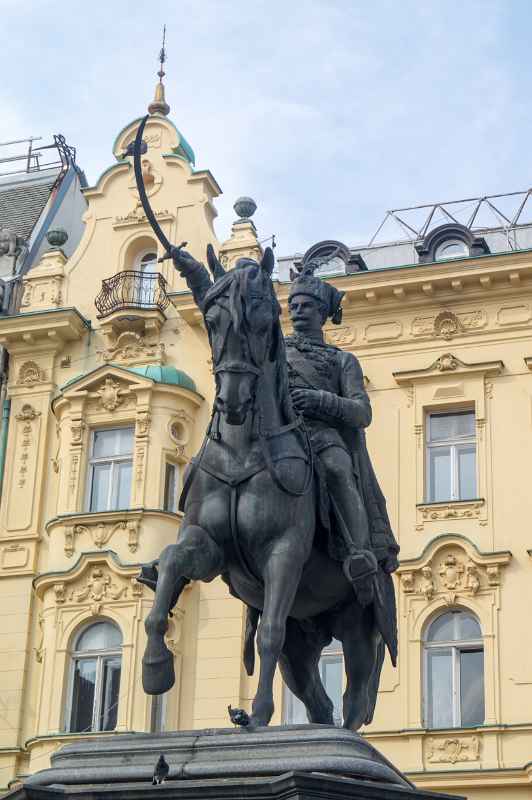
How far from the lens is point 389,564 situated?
9586mm

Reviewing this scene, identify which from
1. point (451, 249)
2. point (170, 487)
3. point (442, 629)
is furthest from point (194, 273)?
point (451, 249)

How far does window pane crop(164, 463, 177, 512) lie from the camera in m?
27.4

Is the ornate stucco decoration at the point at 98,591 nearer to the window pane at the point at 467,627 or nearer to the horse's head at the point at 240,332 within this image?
the window pane at the point at 467,627

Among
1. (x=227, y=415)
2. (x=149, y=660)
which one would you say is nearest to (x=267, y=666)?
(x=149, y=660)

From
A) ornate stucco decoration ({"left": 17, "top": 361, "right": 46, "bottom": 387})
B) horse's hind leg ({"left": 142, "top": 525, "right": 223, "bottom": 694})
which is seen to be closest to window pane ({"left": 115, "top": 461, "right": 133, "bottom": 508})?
ornate stucco decoration ({"left": 17, "top": 361, "right": 46, "bottom": 387})

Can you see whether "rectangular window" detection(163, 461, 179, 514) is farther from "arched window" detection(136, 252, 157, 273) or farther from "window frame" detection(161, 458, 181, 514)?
"arched window" detection(136, 252, 157, 273)

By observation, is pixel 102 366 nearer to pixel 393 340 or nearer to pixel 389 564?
pixel 393 340

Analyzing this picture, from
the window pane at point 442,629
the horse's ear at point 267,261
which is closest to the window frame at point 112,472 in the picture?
the window pane at point 442,629

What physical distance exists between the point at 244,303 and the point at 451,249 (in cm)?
2036

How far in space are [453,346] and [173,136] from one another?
25.9 feet

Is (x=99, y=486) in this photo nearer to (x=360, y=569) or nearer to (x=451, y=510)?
(x=451, y=510)

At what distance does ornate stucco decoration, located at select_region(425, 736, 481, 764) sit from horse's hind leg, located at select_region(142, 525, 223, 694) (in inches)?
648

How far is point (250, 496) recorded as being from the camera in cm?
865

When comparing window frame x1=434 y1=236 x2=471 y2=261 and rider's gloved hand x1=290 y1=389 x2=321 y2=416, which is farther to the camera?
window frame x1=434 y1=236 x2=471 y2=261
